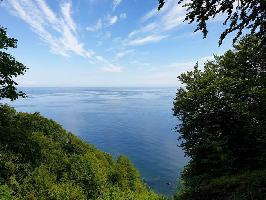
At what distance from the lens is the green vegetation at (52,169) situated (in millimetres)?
33594

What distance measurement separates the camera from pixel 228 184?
12195 millimetres

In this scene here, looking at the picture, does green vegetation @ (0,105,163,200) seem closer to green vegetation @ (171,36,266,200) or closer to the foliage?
the foliage

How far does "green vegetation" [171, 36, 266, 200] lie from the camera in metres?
30.7

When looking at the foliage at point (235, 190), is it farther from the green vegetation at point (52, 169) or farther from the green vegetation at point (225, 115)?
the green vegetation at point (225, 115)

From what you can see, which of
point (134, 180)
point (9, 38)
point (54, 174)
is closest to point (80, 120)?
point (134, 180)

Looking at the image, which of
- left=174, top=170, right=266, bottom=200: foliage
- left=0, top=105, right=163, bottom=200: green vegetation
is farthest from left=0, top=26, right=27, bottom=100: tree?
left=174, top=170, right=266, bottom=200: foliage

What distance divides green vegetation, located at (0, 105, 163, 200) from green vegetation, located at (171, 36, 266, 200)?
1674 cm

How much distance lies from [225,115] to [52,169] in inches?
1052

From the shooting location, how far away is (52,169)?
4781 cm

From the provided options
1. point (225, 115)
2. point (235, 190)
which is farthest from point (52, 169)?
point (235, 190)

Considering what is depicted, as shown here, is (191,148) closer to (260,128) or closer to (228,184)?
(260,128)

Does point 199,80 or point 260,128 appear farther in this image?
point 199,80

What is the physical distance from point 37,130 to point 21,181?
15.5m

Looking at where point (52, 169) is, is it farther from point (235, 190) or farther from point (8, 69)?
point (235, 190)
